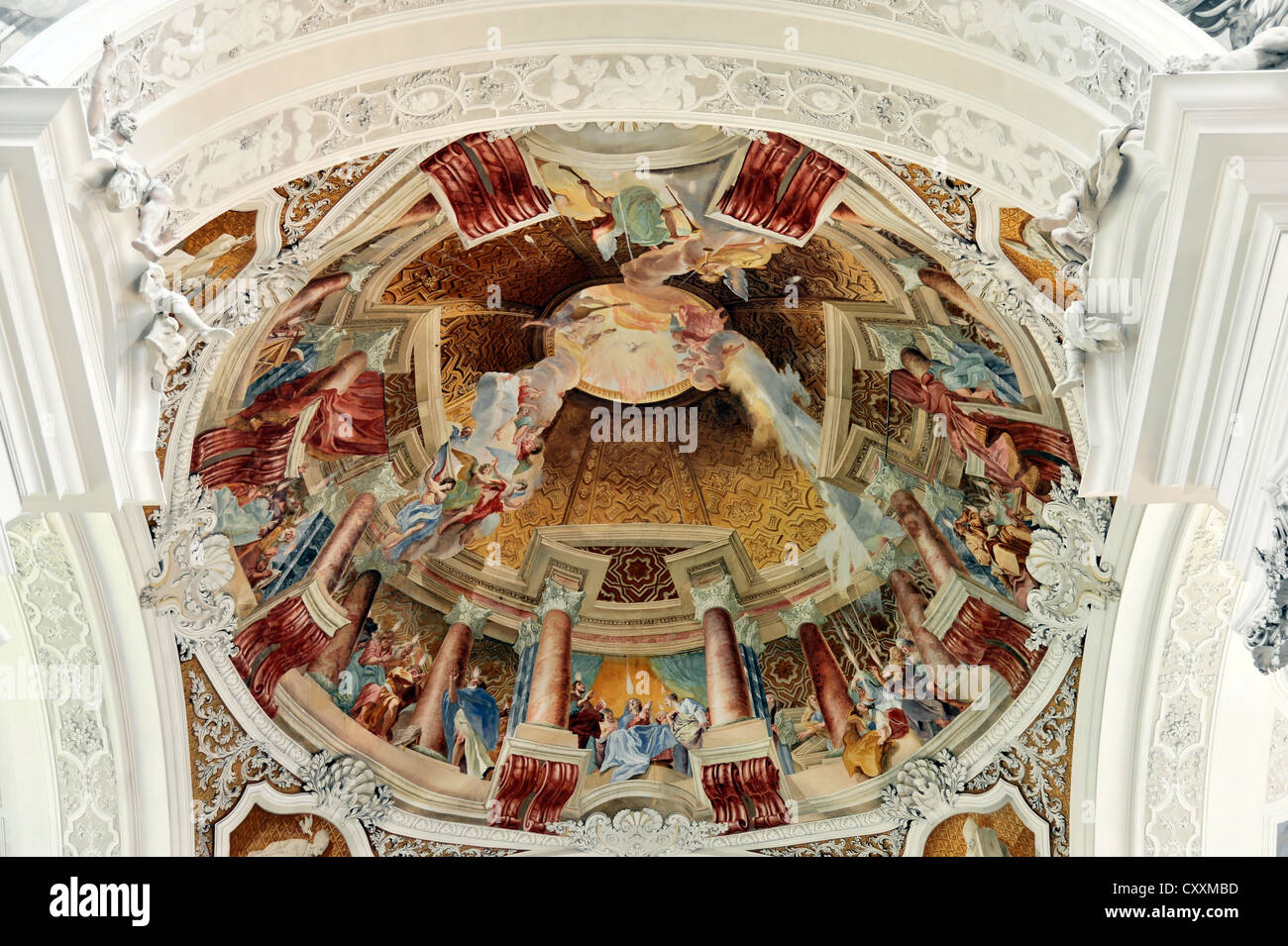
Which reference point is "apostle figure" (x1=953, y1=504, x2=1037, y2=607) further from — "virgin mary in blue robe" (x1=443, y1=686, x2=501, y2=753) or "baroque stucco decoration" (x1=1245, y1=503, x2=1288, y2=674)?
"baroque stucco decoration" (x1=1245, y1=503, x2=1288, y2=674)

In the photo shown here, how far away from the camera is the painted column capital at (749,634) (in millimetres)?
15070

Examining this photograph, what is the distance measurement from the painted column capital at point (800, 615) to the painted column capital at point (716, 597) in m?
0.50

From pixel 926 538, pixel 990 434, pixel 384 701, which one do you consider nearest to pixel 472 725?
pixel 384 701

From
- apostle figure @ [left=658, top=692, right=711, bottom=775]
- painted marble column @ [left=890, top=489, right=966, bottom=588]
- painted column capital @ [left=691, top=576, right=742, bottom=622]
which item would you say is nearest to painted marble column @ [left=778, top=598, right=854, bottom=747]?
painted column capital @ [left=691, top=576, right=742, bottom=622]

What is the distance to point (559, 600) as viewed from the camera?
15.2 meters

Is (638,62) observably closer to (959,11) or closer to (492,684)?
(959,11)

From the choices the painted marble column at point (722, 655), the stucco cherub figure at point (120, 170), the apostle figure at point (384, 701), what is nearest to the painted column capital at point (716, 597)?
the painted marble column at point (722, 655)

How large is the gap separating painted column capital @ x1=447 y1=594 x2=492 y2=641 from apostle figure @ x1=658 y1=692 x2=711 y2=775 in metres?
2.05

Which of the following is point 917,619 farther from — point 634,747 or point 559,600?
point 559,600

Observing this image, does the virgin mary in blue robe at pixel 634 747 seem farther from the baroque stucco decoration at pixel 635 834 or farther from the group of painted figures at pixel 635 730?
the baroque stucco decoration at pixel 635 834

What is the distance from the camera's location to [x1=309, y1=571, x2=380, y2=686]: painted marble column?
14117mm

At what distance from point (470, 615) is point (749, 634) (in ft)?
9.43
